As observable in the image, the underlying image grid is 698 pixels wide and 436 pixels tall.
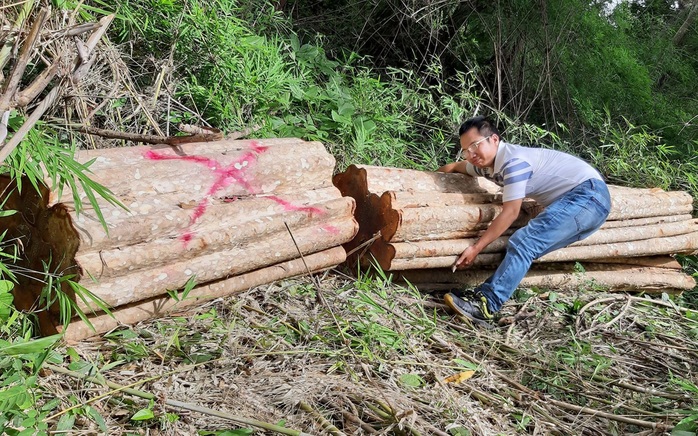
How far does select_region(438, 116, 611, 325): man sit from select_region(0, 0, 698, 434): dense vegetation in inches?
18.5

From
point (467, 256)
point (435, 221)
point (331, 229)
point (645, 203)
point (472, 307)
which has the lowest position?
point (472, 307)

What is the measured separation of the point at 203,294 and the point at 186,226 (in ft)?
1.31

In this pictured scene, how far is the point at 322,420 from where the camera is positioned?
2.96m

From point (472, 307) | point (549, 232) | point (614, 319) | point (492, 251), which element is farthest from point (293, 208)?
point (614, 319)

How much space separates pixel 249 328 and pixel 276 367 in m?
0.40

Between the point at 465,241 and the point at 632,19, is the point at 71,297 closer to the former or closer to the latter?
the point at 465,241

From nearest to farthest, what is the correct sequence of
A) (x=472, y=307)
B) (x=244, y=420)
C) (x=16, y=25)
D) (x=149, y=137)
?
(x=244, y=420)
(x=16, y=25)
(x=149, y=137)
(x=472, y=307)

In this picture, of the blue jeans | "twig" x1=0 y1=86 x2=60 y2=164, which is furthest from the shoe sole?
"twig" x1=0 y1=86 x2=60 y2=164

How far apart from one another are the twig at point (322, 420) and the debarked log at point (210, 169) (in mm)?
1405

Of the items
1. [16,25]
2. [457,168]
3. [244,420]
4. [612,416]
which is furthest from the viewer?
[457,168]

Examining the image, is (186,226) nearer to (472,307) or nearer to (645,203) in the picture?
(472,307)

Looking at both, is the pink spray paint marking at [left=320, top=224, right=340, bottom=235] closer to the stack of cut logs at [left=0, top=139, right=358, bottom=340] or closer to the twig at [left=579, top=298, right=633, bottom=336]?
the stack of cut logs at [left=0, top=139, right=358, bottom=340]

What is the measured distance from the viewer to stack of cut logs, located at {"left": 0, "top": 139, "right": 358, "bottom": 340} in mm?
3342

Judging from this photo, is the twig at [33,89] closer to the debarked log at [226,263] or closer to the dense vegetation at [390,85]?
the dense vegetation at [390,85]
